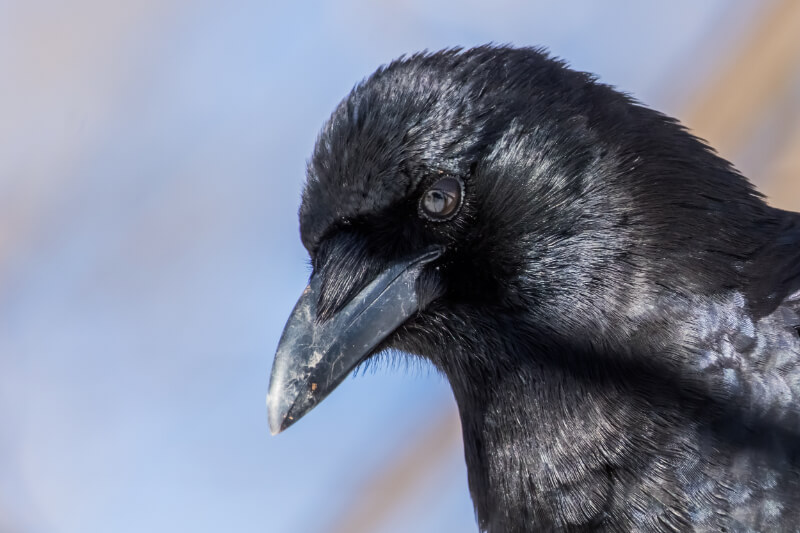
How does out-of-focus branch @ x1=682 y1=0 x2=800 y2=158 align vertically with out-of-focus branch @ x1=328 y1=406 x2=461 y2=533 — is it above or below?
above

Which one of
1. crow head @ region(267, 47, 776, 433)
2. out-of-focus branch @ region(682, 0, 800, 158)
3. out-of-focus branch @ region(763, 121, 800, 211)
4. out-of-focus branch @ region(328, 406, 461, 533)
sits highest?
out-of-focus branch @ region(682, 0, 800, 158)

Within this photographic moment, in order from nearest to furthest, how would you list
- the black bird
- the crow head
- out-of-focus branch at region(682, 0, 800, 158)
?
the black bird → the crow head → out-of-focus branch at region(682, 0, 800, 158)

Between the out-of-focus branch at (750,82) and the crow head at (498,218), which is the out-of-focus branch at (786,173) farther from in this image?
the crow head at (498,218)

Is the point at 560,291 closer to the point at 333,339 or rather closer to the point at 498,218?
the point at 498,218

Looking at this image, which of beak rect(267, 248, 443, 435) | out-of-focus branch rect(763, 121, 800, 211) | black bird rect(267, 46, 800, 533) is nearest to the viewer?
black bird rect(267, 46, 800, 533)

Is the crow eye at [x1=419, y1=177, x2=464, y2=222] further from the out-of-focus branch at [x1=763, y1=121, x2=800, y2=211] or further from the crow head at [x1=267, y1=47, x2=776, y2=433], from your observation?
the out-of-focus branch at [x1=763, y1=121, x2=800, y2=211]

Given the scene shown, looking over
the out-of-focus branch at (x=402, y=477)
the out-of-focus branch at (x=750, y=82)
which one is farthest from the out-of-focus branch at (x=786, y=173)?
the out-of-focus branch at (x=402, y=477)

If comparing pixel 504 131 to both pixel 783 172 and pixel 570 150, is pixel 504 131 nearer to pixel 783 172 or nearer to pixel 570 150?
pixel 570 150

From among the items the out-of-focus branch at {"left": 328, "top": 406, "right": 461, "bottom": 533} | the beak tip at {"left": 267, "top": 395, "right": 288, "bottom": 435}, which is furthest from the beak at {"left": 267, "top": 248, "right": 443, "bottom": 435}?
the out-of-focus branch at {"left": 328, "top": 406, "right": 461, "bottom": 533}
